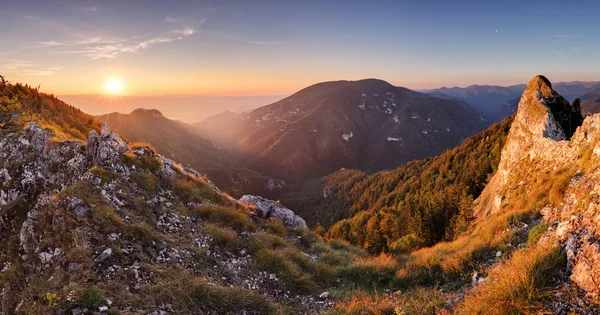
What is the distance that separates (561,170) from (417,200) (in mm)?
55480

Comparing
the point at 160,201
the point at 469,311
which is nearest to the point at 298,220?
the point at 160,201

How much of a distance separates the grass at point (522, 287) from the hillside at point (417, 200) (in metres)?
16.1

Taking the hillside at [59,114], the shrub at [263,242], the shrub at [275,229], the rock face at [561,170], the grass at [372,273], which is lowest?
the grass at [372,273]

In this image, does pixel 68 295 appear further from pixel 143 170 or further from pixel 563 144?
pixel 563 144

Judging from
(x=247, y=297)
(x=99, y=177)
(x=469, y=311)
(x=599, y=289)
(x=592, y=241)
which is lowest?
(x=247, y=297)

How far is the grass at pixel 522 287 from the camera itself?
210 inches

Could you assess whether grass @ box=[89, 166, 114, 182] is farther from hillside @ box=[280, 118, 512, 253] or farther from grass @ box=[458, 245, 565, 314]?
hillside @ box=[280, 118, 512, 253]

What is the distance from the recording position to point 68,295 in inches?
244

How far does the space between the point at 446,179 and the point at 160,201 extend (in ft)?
219

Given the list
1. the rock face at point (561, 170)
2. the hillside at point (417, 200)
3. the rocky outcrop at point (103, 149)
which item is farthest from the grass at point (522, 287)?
the hillside at point (417, 200)

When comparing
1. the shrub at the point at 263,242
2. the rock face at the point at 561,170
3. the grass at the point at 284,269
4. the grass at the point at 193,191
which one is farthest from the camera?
the grass at the point at 193,191

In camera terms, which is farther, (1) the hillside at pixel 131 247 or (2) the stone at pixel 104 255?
(2) the stone at pixel 104 255

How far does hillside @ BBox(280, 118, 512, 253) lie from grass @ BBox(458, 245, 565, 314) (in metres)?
16.1

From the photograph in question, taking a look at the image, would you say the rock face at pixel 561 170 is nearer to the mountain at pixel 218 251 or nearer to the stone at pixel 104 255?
the mountain at pixel 218 251
